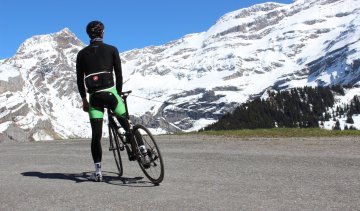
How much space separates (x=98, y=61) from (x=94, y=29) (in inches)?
28.5

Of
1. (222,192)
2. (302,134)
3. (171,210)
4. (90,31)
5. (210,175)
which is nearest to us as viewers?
(171,210)

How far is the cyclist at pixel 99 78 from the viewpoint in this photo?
35.2 feet

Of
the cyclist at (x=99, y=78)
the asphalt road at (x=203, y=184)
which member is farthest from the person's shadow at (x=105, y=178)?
the cyclist at (x=99, y=78)

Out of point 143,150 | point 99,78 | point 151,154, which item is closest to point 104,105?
point 99,78

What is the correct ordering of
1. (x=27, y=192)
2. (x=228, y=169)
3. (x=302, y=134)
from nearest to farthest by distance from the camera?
(x=27, y=192) < (x=228, y=169) < (x=302, y=134)

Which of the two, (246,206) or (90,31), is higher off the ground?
(90,31)

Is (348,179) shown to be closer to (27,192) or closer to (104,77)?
(104,77)

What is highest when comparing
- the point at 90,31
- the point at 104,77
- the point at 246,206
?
the point at 90,31

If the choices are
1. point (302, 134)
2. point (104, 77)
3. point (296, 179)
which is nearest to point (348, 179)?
point (296, 179)

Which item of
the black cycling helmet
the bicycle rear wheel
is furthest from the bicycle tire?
the black cycling helmet

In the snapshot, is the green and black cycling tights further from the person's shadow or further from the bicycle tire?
the person's shadow

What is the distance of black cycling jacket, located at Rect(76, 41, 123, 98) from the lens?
1078 centimetres

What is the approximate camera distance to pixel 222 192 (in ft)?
30.9

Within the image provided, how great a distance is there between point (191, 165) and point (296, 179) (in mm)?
4006
